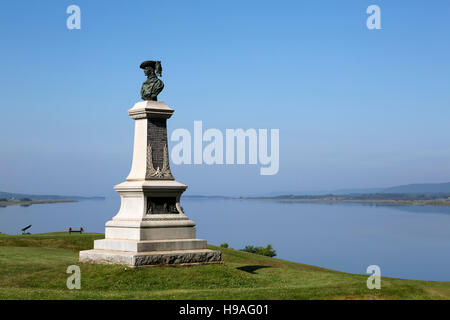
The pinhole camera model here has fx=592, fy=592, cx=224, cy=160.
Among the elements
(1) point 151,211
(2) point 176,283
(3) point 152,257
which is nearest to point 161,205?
(1) point 151,211

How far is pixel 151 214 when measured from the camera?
2231 centimetres

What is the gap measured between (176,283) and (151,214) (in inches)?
147

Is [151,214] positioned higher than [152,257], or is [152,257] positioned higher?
[151,214]

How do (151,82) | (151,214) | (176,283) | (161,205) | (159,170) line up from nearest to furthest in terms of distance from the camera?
(176,283) → (151,214) → (161,205) → (159,170) → (151,82)

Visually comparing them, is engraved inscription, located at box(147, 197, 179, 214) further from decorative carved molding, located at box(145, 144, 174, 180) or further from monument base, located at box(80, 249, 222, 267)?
monument base, located at box(80, 249, 222, 267)

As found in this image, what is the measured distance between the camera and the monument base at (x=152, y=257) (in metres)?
20.7

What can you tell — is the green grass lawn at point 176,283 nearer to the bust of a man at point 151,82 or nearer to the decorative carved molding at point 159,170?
the decorative carved molding at point 159,170

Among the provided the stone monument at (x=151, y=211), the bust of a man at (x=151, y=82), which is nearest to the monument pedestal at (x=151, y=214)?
the stone monument at (x=151, y=211)

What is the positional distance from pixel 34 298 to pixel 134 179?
8283 millimetres

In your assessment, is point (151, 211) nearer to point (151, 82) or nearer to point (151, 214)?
point (151, 214)

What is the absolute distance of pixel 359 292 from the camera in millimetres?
16656

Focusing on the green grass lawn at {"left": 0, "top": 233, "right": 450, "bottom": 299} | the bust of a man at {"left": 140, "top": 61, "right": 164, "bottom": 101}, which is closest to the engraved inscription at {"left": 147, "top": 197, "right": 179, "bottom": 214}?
the green grass lawn at {"left": 0, "top": 233, "right": 450, "bottom": 299}
